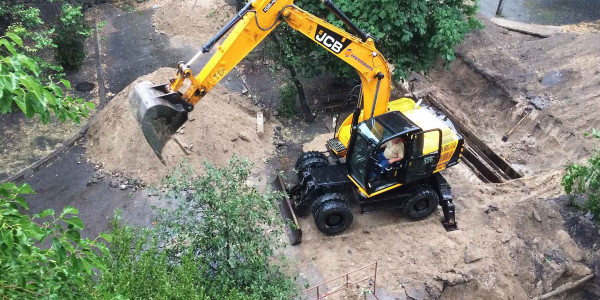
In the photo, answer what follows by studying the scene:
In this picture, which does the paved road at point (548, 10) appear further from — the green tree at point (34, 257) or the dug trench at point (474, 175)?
the green tree at point (34, 257)

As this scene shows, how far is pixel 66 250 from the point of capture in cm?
348

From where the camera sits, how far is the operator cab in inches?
341

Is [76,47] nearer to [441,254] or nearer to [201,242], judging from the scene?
[201,242]

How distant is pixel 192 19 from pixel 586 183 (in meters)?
13.0

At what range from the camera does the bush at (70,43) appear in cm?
1382

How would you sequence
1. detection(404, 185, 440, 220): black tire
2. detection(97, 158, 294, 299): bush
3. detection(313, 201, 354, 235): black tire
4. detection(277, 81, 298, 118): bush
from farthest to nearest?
detection(277, 81, 298, 118): bush
detection(404, 185, 440, 220): black tire
detection(313, 201, 354, 235): black tire
detection(97, 158, 294, 299): bush

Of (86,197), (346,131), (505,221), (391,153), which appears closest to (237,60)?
(346,131)

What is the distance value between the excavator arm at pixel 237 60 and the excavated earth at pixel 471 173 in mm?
2998

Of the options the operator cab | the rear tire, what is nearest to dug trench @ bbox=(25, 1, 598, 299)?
the rear tire

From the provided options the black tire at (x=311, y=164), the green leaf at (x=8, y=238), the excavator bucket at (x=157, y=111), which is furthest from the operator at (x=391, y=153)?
the green leaf at (x=8, y=238)

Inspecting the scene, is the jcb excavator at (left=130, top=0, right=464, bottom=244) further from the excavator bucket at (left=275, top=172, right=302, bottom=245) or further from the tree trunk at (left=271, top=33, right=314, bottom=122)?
the tree trunk at (left=271, top=33, right=314, bottom=122)

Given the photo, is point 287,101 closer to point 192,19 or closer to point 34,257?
point 192,19

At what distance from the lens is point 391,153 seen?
914 cm

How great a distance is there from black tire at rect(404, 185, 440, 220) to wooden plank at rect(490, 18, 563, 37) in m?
9.31
